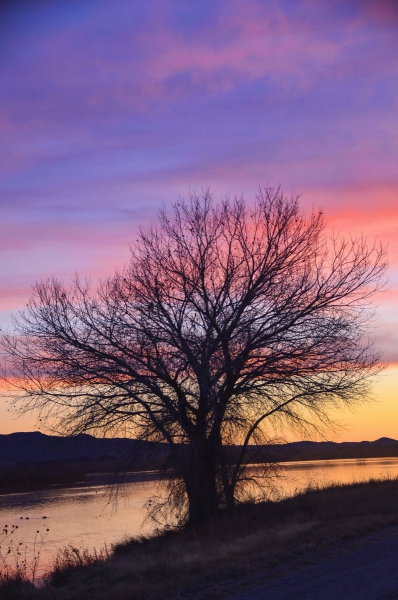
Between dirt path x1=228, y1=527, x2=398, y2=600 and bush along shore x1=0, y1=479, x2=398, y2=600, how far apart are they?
0.53m

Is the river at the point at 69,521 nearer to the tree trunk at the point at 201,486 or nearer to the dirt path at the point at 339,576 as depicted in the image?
the tree trunk at the point at 201,486

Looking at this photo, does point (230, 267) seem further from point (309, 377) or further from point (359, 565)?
point (359, 565)

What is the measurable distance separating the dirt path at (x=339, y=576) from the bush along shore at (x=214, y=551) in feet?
1.74

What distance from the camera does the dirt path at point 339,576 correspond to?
28.7ft

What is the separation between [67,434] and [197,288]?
522cm

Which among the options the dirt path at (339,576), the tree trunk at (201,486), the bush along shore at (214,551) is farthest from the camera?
the tree trunk at (201,486)

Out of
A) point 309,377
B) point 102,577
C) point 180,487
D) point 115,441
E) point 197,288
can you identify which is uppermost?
point 197,288

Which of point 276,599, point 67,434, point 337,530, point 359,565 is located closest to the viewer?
point 276,599

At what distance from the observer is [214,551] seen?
540 inches

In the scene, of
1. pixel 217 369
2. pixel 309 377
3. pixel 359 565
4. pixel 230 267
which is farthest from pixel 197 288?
pixel 359 565

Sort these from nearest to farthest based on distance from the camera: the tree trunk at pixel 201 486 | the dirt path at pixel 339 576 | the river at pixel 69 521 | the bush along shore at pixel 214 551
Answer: the dirt path at pixel 339 576 → the bush along shore at pixel 214 551 → the tree trunk at pixel 201 486 → the river at pixel 69 521

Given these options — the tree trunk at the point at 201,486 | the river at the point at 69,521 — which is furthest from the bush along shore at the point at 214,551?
the river at the point at 69,521

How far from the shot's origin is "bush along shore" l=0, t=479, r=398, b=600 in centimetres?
1136

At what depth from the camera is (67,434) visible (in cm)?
1827
